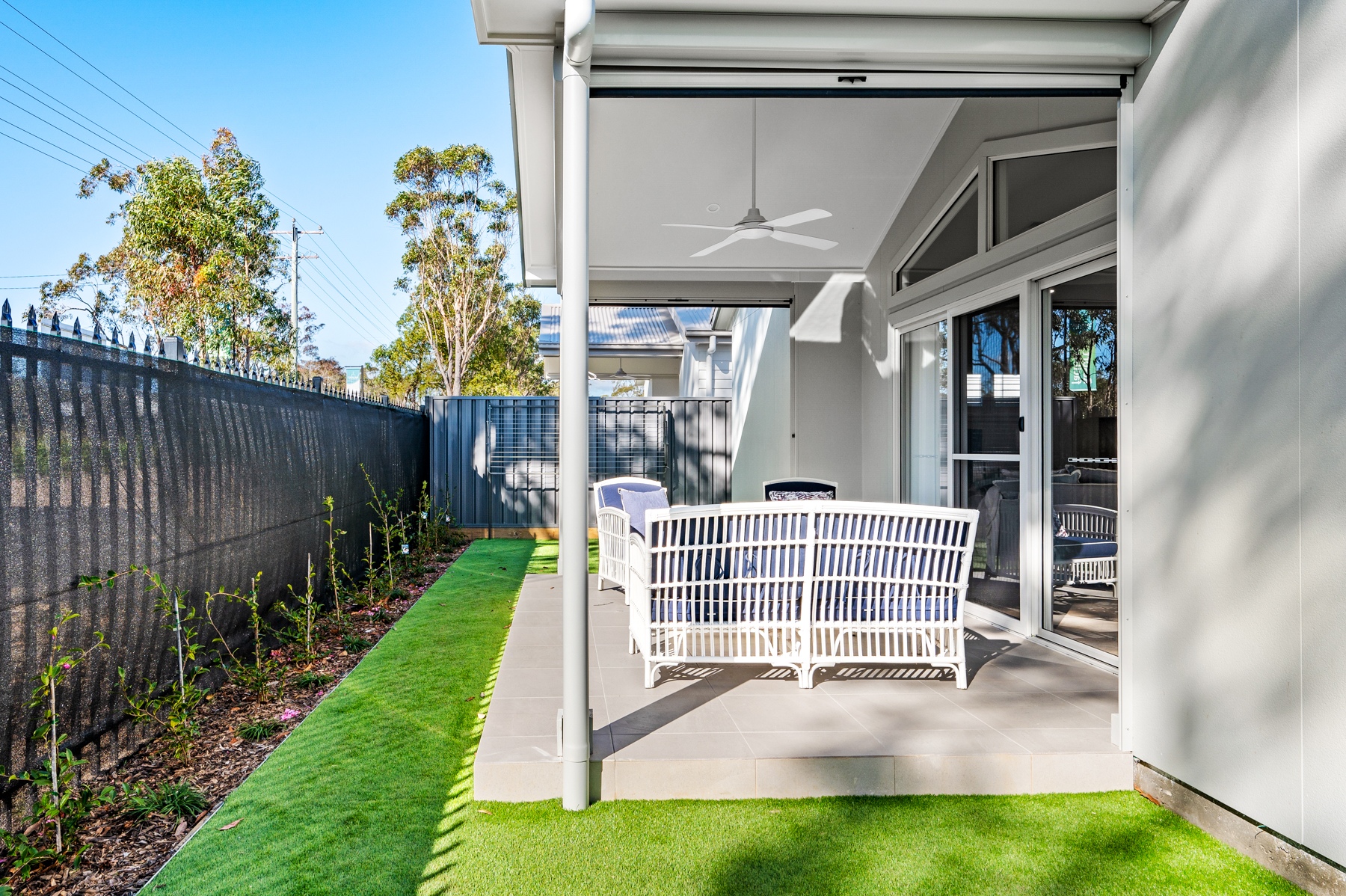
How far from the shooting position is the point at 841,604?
3.38 metres

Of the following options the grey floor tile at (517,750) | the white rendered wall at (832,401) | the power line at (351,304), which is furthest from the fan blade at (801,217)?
the power line at (351,304)

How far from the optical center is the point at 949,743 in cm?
276

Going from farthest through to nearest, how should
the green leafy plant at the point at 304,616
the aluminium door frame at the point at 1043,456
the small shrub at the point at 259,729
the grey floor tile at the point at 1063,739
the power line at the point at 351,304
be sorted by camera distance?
the power line at the point at 351,304 → the green leafy plant at the point at 304,616 → the aluminium door frame at the point at 1043,456 → the small shrub at the point at 259,729 → the grey floor tile at the point at 1063,739

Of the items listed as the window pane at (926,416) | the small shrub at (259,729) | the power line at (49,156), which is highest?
the power line at (49,156)

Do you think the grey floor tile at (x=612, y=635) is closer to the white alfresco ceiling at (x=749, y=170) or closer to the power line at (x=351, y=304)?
the white alfresco ceiling at (x=749, y=170)

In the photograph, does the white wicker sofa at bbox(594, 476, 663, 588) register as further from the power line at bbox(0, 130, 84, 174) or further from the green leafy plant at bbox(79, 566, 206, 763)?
the power line at bbox(0, 130, 84, 174)

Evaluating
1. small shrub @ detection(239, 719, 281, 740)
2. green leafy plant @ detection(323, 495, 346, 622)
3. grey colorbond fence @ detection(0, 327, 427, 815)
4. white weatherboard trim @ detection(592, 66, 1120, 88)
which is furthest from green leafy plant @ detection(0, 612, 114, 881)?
green leafy plant @ detection(323, 495, 346, 622)

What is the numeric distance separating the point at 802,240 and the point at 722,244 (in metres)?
0.66

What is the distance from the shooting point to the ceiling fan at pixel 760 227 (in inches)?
196

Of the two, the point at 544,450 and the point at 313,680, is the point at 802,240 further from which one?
the point at 544,450

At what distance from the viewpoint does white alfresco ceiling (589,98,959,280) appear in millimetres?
4820

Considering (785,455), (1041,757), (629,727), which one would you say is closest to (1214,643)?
(1041,757)

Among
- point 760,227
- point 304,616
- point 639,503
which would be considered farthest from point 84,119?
point 639,503

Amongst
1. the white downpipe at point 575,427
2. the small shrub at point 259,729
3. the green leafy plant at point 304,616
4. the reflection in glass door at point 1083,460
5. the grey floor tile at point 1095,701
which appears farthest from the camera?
the green leafy plant at point 304,616
